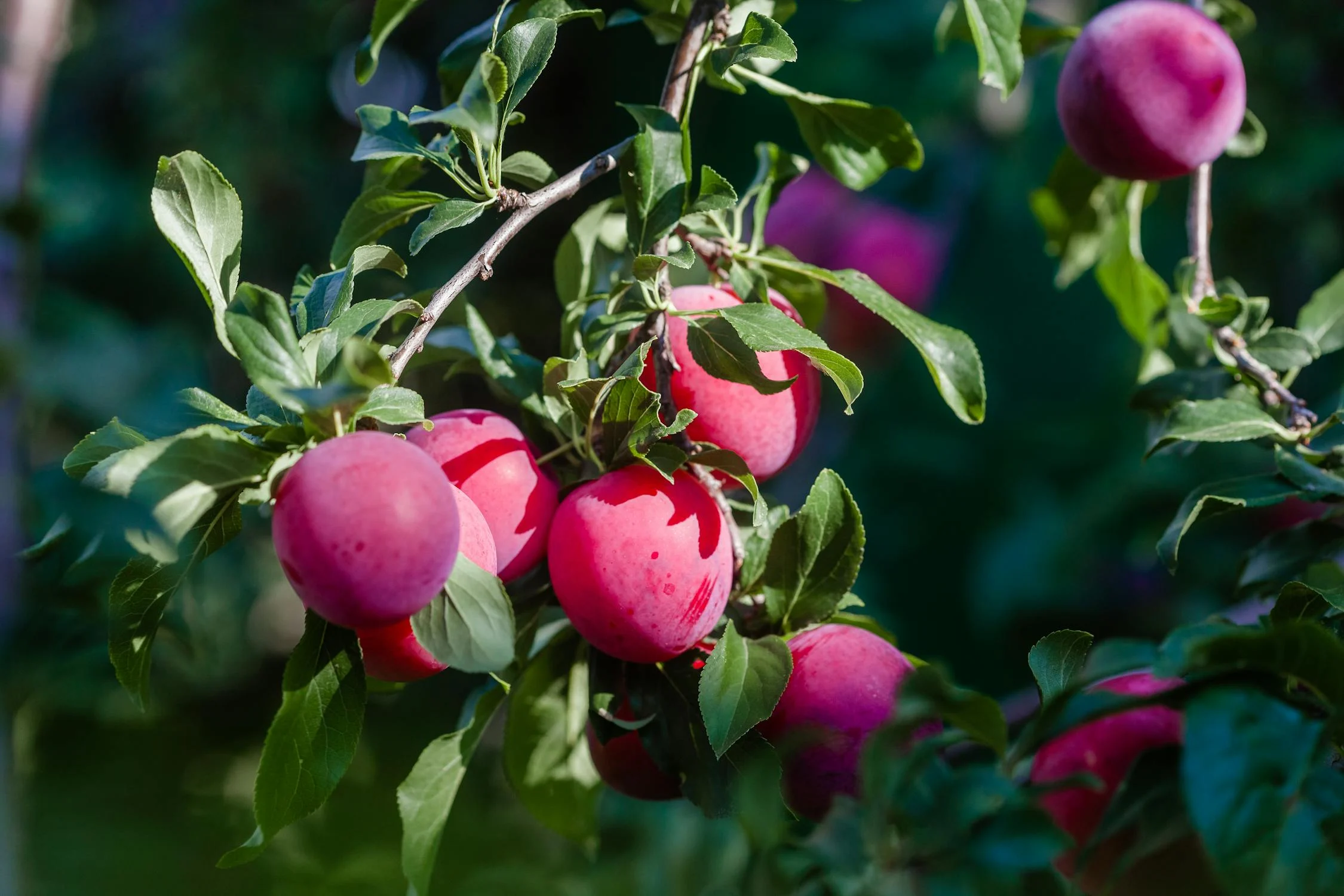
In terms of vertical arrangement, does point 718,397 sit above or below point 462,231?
above

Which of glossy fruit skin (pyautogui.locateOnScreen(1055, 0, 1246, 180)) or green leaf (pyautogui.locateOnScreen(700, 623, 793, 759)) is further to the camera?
glossy fruit skin (pyautogui.locateOnScreen(1055, 0, 1246, 180))

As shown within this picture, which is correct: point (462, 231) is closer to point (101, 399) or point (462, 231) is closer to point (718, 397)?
point (101, 399)

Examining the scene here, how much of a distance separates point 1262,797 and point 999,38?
0.40 meters

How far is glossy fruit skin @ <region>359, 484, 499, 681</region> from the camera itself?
0.44m

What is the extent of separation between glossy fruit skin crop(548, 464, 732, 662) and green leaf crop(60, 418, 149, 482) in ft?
0.57

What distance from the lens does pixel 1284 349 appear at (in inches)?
24.3

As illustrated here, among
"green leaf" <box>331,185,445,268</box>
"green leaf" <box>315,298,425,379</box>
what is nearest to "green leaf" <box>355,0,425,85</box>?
"green leaf" <box>331,185,445,268</box>

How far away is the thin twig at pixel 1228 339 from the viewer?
587mm

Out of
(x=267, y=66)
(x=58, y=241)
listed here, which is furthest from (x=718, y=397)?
(x=58, y=241)

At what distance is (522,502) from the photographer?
491 mm

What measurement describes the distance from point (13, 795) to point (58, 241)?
1453 mm

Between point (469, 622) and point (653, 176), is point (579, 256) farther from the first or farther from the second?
point (469, 622)

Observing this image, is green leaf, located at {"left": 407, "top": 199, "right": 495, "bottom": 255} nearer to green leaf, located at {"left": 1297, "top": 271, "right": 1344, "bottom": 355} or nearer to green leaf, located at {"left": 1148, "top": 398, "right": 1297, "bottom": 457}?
green leaf, located at {"left": 1148, "top": 398, "right": 1297, "bottom": 457}

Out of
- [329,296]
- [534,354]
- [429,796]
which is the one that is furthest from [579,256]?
[534,354]
